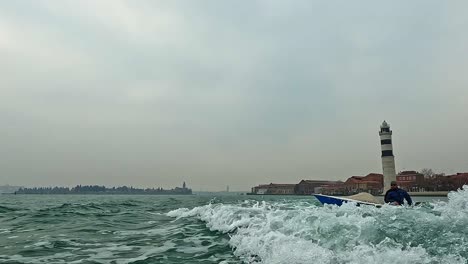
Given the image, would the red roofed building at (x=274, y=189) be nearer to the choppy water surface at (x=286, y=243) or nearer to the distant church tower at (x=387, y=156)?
the distant church tower at (x=387, y=156)

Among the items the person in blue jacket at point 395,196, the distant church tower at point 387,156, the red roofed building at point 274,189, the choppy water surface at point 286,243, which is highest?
the distant church tower at point 387,156

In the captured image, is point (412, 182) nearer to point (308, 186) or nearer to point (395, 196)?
point (308, 186)

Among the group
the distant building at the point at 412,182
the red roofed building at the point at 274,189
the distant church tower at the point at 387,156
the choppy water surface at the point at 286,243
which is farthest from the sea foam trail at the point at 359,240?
the red roofed building at the point at 274,189

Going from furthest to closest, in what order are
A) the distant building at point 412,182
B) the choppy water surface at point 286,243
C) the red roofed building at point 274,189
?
the red roofed building at point 274,189 < the distant building at point 412,182 < the choppy water surface at point 286,243

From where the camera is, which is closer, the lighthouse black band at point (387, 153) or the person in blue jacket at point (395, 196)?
the person in blue jacket at point (395, 196)

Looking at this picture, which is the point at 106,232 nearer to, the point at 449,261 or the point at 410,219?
the point at 410,219

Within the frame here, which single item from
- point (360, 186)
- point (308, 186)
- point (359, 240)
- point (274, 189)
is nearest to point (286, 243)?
point (359, 240)

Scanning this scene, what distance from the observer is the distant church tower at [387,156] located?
6950cm

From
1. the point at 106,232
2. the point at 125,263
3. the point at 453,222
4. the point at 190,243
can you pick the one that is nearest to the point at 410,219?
the point at 453,222

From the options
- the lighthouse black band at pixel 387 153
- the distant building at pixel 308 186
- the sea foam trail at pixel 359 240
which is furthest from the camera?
the distant building at pixel 308 186

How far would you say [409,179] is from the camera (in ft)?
352

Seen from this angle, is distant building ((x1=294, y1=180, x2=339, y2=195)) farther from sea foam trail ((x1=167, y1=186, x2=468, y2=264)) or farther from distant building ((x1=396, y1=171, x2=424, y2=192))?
sea foam trail ((x1=167, y1=186, x2=468, y2=264))

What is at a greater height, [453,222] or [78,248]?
[453,222]

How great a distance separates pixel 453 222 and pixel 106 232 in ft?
32.0
